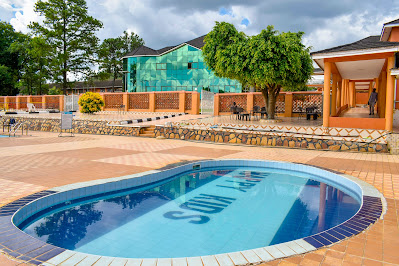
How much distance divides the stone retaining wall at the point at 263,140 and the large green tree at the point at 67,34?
89.9 ft

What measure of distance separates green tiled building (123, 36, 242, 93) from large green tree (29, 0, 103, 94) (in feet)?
20.7

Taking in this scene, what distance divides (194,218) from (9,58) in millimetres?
52603

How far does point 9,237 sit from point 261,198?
457 cm

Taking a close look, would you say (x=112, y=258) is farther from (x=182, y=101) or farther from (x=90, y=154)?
(x=182, y=101)

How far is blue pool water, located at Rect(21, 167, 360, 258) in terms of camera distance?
4008 millimetres

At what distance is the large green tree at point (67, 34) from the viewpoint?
36.2 m

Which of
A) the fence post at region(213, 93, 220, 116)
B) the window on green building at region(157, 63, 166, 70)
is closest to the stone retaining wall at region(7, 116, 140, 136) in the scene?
the fence post at region(213, 93, 220, 116)

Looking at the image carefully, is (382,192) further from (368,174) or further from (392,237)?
(392,237)

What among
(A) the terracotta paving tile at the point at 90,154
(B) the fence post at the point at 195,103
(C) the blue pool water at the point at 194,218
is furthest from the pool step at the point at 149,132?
(C) the blue pool water at the point at 194,218

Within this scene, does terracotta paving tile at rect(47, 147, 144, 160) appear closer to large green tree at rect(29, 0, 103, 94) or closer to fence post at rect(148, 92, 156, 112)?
fence post at rect(148, 92, 156, 112)

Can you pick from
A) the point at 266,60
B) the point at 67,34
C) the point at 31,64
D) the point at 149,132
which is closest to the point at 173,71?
the point at 67,34

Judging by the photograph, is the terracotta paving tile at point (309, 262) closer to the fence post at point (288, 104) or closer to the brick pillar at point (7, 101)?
the fence post at point (288, 104)

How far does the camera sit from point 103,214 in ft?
16.5

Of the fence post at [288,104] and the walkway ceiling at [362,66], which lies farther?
the fence post at [288,104]
